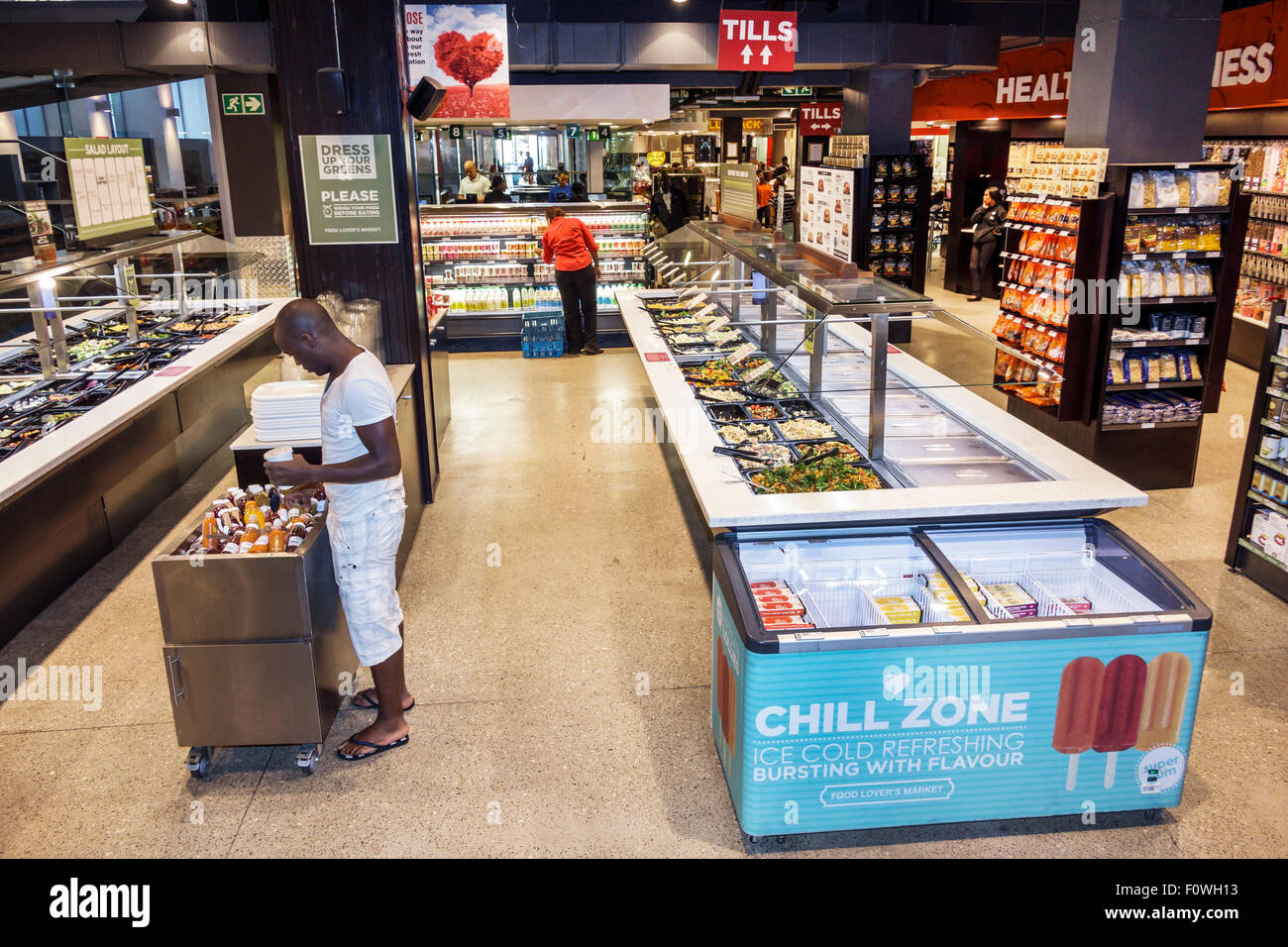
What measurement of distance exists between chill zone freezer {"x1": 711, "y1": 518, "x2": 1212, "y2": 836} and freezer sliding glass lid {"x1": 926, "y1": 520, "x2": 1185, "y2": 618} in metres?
0.15

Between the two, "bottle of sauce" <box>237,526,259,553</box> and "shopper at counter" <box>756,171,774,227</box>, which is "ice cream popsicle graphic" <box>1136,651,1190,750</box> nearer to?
"bottle of sauce" <box>237,526,259,553</box>

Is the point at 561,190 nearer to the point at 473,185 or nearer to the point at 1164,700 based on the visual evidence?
the point at 473,185

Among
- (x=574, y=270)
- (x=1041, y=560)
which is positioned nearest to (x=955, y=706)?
(x=1041, y=560)

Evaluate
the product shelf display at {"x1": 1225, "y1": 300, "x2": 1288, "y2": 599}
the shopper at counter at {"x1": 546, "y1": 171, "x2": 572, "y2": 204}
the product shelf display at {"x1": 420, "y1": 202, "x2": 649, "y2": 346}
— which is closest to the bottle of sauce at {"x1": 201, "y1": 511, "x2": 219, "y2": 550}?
the product shelf display at {"x1": 1225, "y1": 300, "x2": 1288, "y2": 599}

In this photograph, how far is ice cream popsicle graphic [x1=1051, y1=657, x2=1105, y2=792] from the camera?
307 centimetres

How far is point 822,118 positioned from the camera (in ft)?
50.3

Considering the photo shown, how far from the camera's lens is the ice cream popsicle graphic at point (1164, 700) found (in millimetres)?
3098

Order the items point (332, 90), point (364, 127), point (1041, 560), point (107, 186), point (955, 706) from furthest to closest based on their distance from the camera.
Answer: point (107, 186)
point (364, 127)
point (332, 90)
point (1041, 560)
point (955, 706)

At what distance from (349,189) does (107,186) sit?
169cm

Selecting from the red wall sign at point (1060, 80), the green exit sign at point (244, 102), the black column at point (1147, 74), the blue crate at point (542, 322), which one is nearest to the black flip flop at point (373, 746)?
the black column at point (1147, 74)

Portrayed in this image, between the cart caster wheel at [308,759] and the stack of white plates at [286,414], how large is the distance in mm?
1653

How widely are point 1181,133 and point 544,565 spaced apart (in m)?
5.49

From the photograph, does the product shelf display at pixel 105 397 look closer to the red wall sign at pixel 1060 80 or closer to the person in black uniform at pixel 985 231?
the red wall sign at pixel 1060 80
